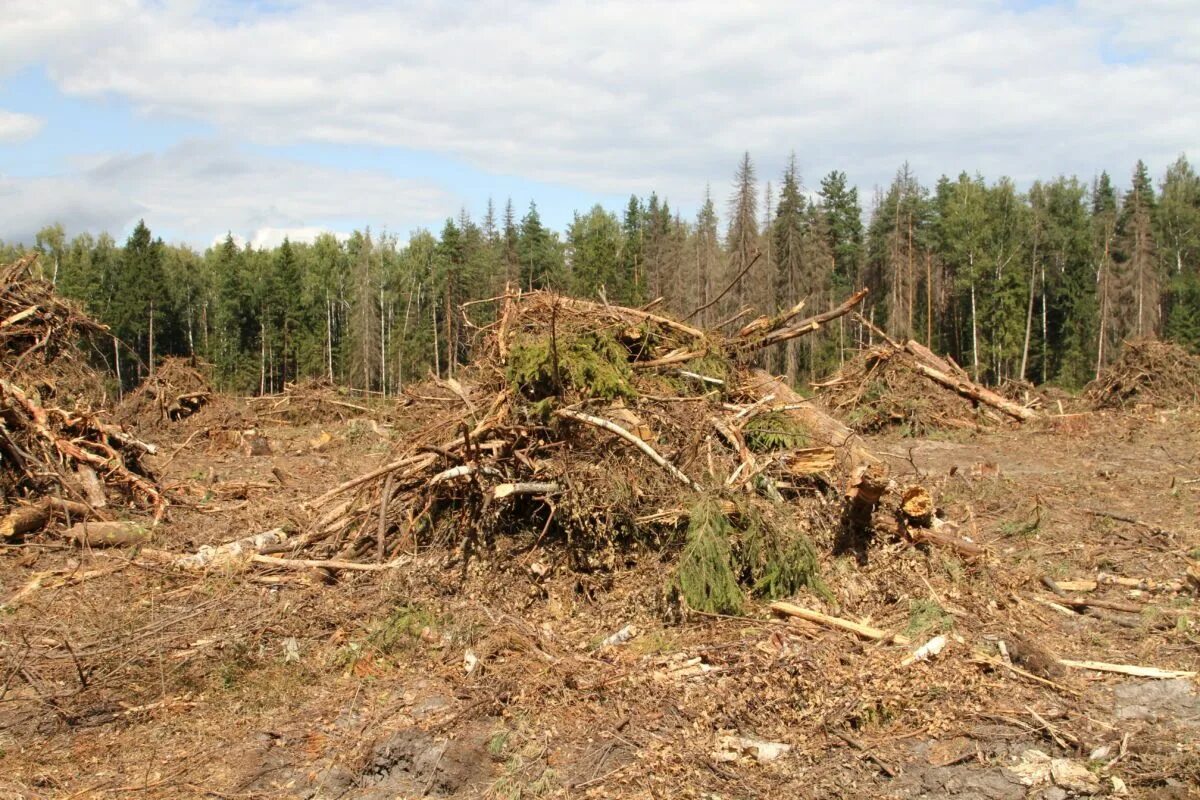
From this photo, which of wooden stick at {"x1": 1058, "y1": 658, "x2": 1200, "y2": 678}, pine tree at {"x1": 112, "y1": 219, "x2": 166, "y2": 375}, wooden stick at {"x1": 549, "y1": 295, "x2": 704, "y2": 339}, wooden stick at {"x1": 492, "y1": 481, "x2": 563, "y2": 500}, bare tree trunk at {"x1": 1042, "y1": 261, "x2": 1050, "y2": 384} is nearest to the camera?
wooden stick at {"x1": 1058, "y1": 658, "x2": 1200, "y2": 678}

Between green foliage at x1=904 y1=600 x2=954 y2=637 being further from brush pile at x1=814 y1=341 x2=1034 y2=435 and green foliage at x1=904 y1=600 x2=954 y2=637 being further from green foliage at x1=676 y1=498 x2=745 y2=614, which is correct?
brush pile at x1=814 y1=341 x2=1034 y2=435

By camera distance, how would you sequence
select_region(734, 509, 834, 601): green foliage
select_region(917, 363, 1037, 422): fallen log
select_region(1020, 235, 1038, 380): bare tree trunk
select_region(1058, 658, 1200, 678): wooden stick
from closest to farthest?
select_region(1058, 658, 1200, 678): wooden stick < select_region(734, 509, 834, 601): green foliage < select_region(917, 363, 1037, 422): fallen log < select_region(1020, 235, 1038, 380): bare tree trunk

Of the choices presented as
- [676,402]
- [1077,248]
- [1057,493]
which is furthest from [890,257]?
[676,402]

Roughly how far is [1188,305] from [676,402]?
156 ft

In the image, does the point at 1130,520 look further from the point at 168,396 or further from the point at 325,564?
the point at 168,396

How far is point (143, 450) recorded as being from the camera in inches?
383

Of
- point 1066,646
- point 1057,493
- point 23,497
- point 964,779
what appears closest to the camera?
point 964,779

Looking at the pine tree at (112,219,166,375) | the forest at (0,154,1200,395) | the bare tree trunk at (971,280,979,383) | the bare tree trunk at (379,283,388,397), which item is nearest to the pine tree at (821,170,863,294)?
the forest at (0,154,1200,395)

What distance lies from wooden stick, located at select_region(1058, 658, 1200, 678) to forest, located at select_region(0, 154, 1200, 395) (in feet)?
107

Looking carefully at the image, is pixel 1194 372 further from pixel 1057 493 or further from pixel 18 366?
pixel 18 366

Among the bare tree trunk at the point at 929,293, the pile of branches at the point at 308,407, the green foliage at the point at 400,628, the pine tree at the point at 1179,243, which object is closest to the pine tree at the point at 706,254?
the bare tree trunk at the point at 929,293

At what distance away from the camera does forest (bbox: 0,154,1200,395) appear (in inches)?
1745

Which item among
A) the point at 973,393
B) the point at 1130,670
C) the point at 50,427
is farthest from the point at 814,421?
the point at 973,393

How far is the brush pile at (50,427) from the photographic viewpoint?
27.9ft
